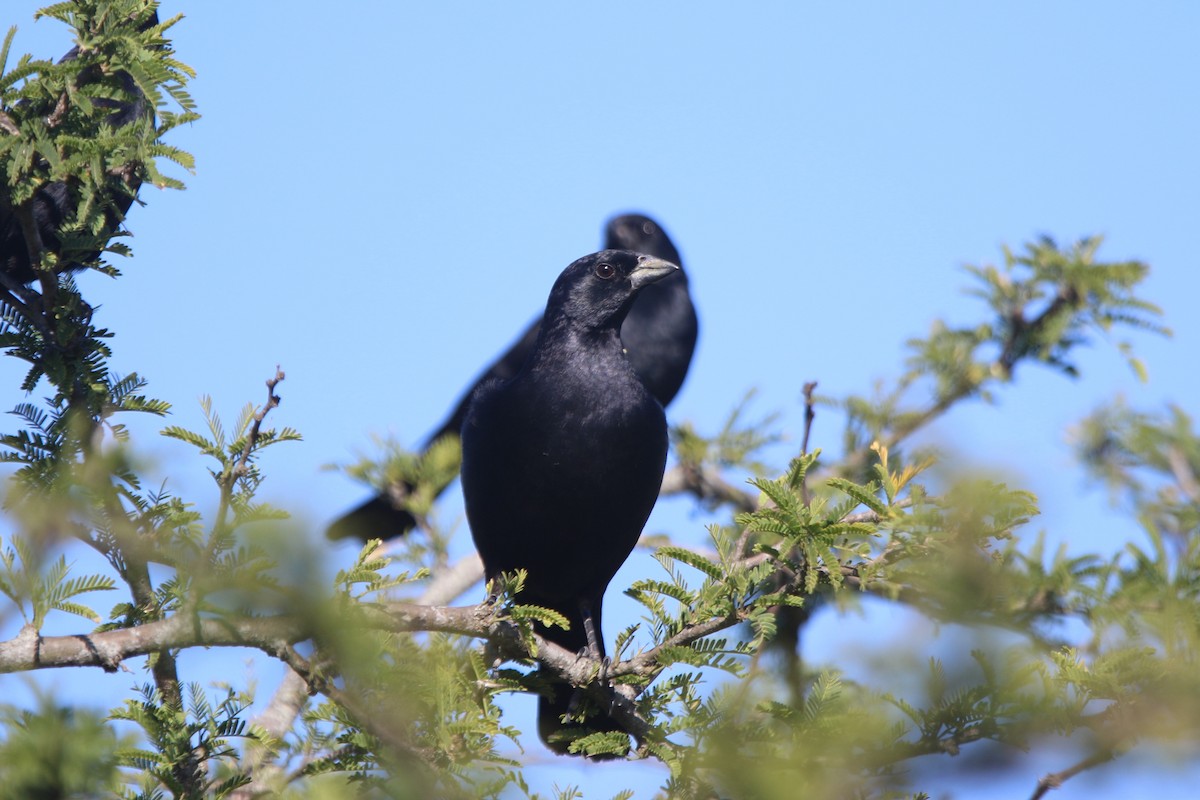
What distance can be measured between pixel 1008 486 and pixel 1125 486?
2.68 metres

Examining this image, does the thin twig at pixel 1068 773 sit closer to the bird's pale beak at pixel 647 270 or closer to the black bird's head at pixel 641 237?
the bird's pale beak at pixel 647 270

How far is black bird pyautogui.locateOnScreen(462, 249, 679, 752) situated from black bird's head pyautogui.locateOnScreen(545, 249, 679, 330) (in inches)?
3.0

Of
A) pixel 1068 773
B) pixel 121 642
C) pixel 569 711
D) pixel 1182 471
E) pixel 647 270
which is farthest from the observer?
pixel 647 270

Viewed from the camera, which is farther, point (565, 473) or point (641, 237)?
point (641, 237)

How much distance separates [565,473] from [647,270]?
124 centimetres

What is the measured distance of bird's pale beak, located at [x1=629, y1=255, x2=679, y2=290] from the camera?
5121 mm

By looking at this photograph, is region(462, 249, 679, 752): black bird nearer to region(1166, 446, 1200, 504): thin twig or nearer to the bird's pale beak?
the bird's pale beak

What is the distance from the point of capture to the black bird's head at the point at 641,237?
9523mm

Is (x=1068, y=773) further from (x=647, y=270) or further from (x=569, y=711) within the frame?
(x=647, y=270)

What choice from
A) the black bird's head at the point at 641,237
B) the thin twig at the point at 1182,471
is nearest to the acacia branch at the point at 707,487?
the thin twig at the point at 1182,471

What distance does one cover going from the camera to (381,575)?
9.37ft

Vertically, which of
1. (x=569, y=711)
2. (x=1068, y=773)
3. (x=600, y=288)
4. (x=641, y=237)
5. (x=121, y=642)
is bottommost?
(x=1068, y=773)

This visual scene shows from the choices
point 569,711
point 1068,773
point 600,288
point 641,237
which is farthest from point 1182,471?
point 641,237

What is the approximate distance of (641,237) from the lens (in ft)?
31.4
